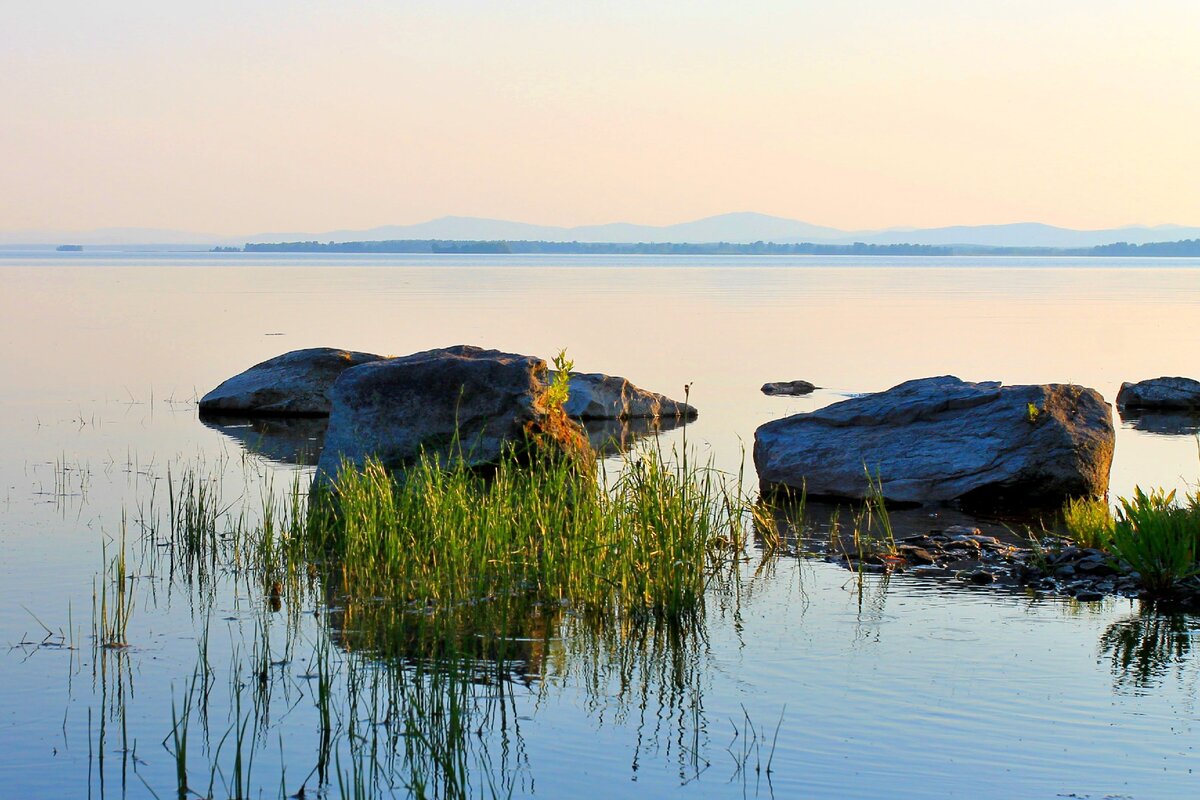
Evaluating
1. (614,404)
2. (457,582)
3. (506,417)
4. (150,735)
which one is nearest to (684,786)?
(150,735)

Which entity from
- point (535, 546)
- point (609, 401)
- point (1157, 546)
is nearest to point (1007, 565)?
point (1157, 546)

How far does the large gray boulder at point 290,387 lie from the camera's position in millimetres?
22969

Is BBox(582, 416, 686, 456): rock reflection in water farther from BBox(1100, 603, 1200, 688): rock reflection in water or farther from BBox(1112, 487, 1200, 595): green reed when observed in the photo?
BBox(1100, 603, 1200, 688): rock reflection in water

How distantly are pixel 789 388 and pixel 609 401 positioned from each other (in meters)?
5.23

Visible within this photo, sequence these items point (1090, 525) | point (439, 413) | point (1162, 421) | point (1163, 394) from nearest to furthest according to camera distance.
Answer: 1. point (1090, 525)
2. point (439, 413)
3. point (1162, 421)
4. point (1163, 394)

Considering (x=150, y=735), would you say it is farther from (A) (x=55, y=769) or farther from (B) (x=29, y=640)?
(B) (x=29, y=640)

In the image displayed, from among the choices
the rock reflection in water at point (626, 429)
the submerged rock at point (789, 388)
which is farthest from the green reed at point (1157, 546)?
the submerged rock at point (789, 388)

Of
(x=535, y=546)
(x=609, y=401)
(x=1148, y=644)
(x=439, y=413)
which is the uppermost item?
(x=439, y=413)

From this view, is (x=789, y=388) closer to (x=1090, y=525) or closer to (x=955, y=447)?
(x=955, y=447)

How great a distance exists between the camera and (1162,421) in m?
23.7

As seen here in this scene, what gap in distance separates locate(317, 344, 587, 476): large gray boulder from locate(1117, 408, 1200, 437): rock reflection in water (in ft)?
39.0

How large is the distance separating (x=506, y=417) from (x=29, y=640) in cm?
608

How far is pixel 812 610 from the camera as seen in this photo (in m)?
10.8

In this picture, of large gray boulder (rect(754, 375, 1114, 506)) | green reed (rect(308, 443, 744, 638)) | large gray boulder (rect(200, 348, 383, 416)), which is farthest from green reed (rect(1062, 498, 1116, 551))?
large gray boulder (rect(200, 348, 383, 416))
